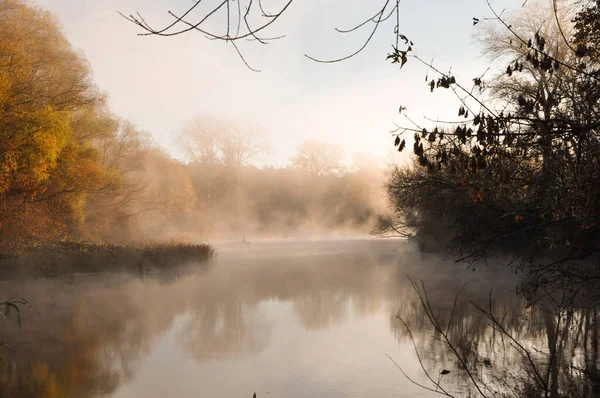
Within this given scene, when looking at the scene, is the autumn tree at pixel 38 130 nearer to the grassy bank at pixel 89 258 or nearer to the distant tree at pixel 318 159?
the grassy bank at pixel 89 258

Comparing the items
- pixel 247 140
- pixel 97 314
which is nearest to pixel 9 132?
pixel 97 314

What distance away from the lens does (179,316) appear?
508 inches

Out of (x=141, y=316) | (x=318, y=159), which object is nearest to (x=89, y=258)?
(x=141, y=316)

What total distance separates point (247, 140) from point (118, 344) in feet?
110

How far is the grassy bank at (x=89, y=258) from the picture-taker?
1788 centimetres

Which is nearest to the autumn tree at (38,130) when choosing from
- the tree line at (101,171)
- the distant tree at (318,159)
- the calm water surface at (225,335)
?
the tree line at (101,171)

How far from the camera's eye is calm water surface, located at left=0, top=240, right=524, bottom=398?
7.68 meters

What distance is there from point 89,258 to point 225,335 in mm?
10916

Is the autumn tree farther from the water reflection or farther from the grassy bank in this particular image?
the water reflection

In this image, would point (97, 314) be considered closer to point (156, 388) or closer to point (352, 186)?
point (156, 388)

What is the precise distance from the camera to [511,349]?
885 cm

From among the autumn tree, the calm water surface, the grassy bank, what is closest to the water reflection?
the calm water surface

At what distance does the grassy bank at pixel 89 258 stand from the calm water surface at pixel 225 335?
789 millimetres

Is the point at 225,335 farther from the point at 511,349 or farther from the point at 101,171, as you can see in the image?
the point at 101,171
